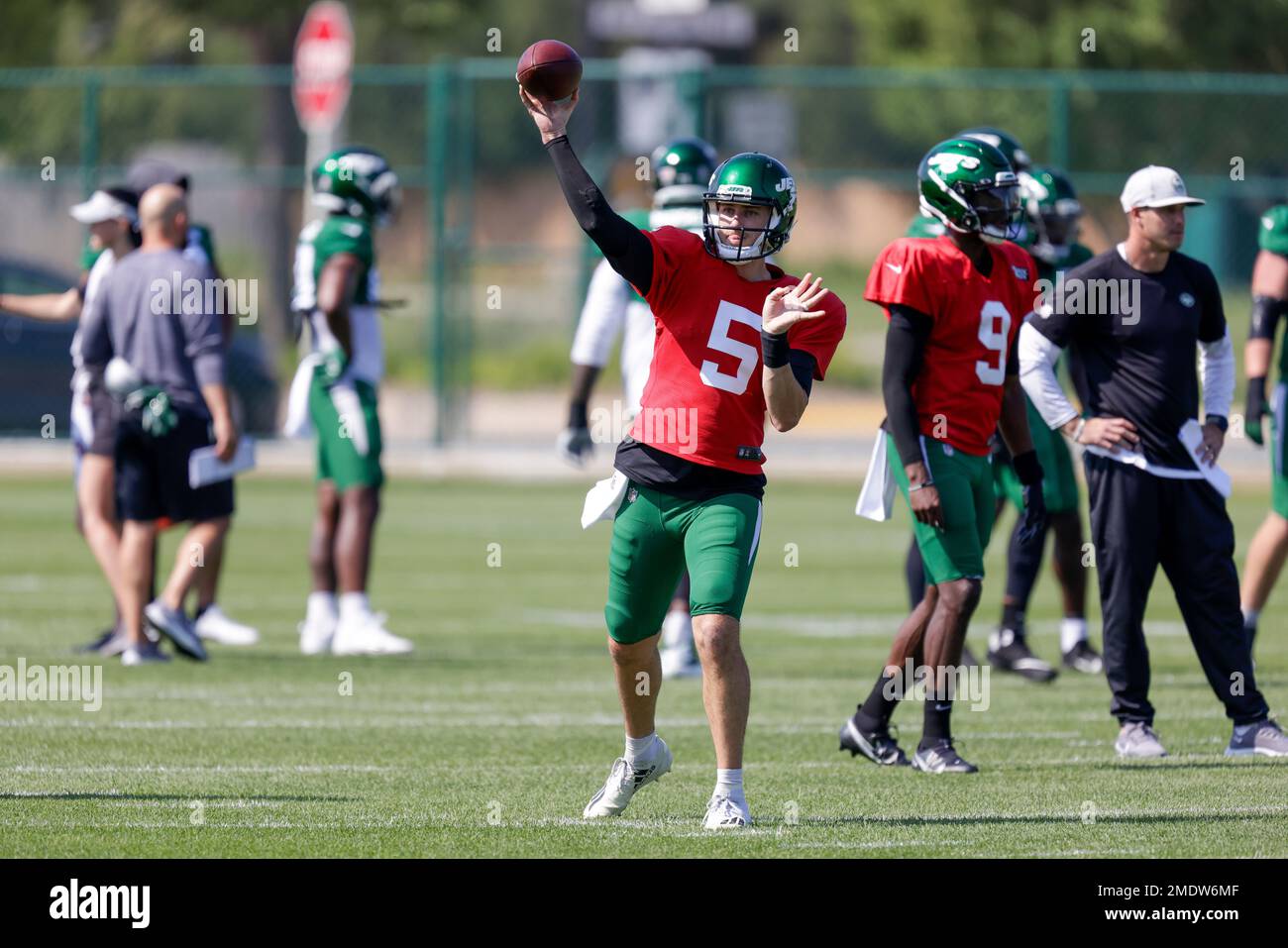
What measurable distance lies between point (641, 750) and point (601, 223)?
5.40 feet

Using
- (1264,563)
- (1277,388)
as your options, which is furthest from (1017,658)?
(1277,388)

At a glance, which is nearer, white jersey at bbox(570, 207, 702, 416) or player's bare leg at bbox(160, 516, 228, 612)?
white jersey at bbox(570, 207, 702, 416)

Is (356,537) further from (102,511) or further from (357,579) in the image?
(102,511)

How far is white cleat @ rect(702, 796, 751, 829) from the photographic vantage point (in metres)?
6.82

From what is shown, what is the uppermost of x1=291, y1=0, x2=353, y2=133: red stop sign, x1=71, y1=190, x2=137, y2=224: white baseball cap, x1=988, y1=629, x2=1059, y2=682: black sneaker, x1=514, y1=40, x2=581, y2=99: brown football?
x1=291, y1=0, x2=353, y2=133: red stop sign

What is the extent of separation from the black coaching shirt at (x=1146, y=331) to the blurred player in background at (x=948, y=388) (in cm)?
33

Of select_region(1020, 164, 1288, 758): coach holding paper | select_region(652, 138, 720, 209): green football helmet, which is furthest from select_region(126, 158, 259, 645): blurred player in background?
select_region(1020, 164, 1288, 758): coach holding paper

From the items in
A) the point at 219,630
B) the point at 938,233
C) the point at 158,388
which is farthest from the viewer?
the point at 219,630

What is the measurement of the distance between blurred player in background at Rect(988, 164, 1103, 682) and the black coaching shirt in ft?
7.39

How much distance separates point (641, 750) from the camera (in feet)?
23.3

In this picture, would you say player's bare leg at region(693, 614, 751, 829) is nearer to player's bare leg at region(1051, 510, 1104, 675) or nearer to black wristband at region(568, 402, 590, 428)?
black wristband at region(568, 402, 590, 428)

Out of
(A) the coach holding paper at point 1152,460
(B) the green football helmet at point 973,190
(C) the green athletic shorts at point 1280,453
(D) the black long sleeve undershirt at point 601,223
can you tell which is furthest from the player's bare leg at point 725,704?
(C) the green athletic shorts at point 1280,453

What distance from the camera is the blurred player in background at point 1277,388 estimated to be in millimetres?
10414
